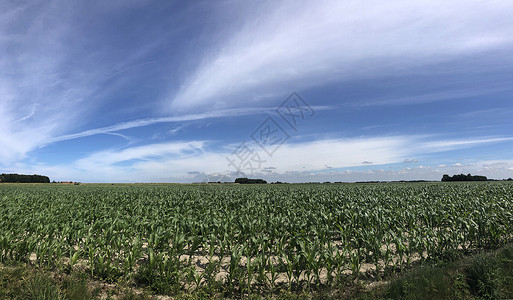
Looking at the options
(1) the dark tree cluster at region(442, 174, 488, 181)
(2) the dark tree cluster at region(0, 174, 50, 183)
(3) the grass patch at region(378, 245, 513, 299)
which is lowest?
(1) the dark tree cluster at region(442, 174, 488, 181)

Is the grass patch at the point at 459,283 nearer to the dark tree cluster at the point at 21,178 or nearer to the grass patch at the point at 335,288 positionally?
the grass patch at the point at 335,288

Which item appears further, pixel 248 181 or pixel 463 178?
pixel 463 178

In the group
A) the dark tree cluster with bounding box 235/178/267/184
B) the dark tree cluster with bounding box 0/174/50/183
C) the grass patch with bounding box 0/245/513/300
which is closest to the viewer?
the grass patch with bounding box 0/245/513/300

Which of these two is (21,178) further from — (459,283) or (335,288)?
(459,283)

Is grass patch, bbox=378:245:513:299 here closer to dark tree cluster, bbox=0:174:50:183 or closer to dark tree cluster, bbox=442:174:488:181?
dark tree cluster, bbox=442:174:488:181

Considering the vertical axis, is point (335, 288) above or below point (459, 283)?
below

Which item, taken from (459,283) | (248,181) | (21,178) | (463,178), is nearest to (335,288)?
(459,283)

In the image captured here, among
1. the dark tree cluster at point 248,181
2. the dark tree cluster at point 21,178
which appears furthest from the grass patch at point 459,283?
the dark tree cluster at point 21,178

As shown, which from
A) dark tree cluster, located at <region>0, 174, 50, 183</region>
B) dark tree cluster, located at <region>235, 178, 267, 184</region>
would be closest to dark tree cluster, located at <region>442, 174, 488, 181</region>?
dark tree cluster, located at <region>235, 178, 267, 184</region>

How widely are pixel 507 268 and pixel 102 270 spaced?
435 inches

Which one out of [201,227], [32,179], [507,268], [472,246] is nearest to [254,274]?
[201,227]

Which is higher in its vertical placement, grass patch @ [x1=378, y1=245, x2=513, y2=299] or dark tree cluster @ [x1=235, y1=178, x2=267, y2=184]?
grass patch @ [x1=378, y1=245, x2=513, y2=299]

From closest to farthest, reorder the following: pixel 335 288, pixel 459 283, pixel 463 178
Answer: pixel 459 283
pixel 335 288
pixel 463 178

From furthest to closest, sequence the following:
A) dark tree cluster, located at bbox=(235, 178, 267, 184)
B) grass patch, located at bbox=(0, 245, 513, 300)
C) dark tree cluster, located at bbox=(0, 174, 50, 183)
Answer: dark tree cluster, located at bbox=(0, 174, 50, 183), dark tree cluster, located at bbox=(235, 178, 267, 184), grass patch, located at bbox=(0, 245, 513, 300)
